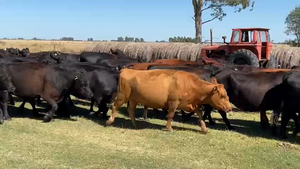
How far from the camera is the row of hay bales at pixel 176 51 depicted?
18.3 m

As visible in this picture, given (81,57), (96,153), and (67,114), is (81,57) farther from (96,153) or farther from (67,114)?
(96,153)

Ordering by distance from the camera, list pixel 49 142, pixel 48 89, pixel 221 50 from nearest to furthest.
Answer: pixel 49 142 → pixel 48 89 → pixel 221 50

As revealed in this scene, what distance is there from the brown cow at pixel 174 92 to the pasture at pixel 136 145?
21.4 inches

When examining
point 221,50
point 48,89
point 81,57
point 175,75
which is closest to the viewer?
point 175,75

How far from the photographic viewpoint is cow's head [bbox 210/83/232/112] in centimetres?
787

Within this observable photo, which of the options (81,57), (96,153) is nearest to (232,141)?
(96,153)

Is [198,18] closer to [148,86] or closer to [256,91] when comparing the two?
[256,91]

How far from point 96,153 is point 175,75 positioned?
2.63m

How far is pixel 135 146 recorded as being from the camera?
22.7 feet

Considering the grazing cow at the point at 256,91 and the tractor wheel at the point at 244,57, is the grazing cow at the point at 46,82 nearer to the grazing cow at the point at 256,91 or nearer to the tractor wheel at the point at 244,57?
the grazing cow at the point at 256,91

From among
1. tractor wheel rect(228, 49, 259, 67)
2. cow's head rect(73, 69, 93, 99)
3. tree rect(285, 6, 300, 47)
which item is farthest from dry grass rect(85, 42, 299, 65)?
tree rect(285, 6, 300, 47)

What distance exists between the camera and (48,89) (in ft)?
29.0

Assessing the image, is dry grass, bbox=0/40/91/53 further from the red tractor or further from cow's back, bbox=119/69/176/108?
cow's back, bbox=119/69/176/108

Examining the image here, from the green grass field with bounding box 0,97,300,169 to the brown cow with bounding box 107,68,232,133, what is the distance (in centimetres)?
54
